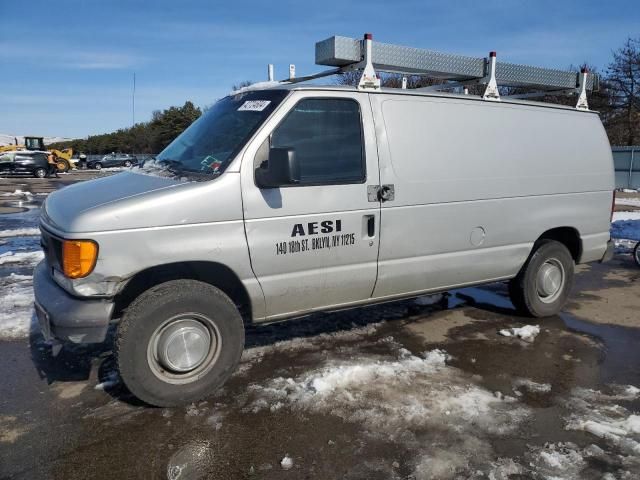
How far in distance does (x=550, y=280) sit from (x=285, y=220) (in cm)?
327

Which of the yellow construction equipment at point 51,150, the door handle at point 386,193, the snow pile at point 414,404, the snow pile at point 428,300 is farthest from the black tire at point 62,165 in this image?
the snow pile at point 414,404

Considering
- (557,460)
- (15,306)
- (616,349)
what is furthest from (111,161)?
(557,460)

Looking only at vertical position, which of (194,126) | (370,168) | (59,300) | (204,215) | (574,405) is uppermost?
(194,126)

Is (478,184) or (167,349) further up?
(478,184)

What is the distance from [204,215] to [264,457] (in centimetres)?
155

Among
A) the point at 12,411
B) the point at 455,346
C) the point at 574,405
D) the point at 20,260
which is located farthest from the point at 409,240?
the point at 20,260

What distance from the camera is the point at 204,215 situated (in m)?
3.36

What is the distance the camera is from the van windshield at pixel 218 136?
362 centimetres

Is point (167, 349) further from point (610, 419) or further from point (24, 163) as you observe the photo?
point (24, 163)

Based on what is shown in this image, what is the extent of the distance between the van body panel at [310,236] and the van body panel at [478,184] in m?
0.16

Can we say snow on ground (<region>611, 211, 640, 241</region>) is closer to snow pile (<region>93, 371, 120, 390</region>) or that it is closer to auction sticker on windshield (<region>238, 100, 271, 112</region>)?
auction sticker on windshield (<region>238, 100, 271, 112</region>)

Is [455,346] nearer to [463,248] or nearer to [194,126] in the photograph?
[463,248]

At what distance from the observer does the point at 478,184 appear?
15.0ft

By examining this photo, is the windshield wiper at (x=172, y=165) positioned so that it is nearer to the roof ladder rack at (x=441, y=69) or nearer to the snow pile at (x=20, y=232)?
the roof ladder rack at (x=441, y=69)
